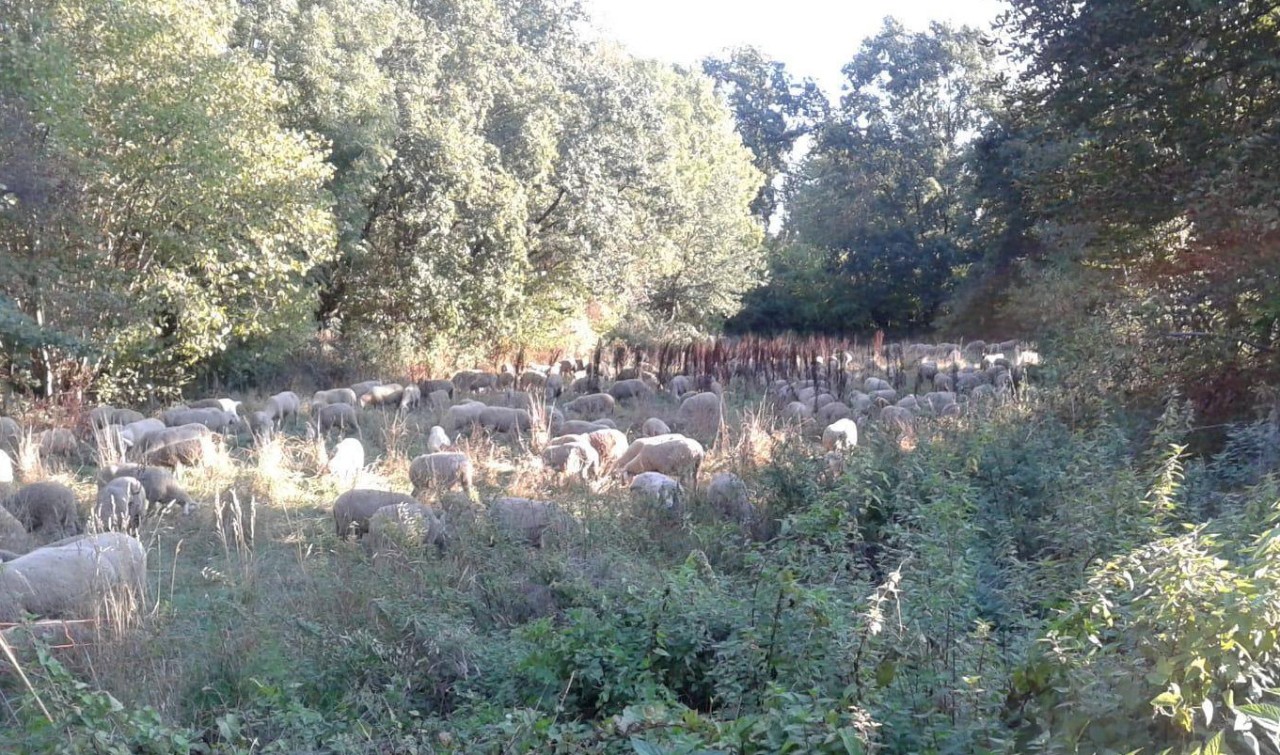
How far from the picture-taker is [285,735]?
441 cm

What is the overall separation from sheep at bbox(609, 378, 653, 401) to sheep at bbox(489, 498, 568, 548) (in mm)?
9206

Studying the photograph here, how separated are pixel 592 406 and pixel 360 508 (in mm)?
7854

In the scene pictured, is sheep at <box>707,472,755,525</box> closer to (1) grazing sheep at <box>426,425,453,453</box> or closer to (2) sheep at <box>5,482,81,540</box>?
(1) grazing sheep at <box>426,425,453,453</box>

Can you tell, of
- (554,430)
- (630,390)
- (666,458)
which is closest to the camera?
(666,458)

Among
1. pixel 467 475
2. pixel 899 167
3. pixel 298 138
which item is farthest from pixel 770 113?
pixel 467 475

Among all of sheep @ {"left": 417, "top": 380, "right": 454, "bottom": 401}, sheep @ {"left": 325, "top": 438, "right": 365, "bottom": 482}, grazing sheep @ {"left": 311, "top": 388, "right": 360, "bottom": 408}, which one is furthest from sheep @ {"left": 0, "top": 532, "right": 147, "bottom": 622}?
sheep @ {"left": 417, "top": 380, "right": 454, "bottom": 401}

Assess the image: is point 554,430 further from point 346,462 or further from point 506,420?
point 346,462

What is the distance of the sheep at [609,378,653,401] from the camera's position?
1714cm

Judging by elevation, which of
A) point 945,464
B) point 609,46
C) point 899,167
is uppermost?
point 609,46

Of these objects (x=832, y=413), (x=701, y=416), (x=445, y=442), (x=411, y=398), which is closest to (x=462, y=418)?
(x=445, y=442)

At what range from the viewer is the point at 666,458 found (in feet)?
33.1

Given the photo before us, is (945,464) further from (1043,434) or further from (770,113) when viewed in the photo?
(770,113)

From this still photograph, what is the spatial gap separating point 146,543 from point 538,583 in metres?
3.38

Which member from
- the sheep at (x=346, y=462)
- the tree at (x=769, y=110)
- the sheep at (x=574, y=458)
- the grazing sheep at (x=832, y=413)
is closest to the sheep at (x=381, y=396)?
the sheep at (x=346, y=462)
